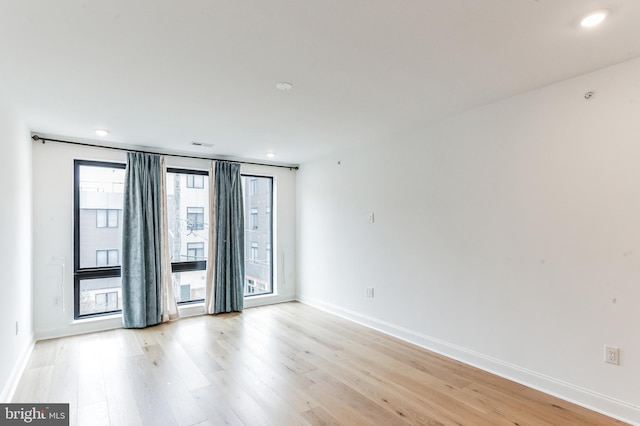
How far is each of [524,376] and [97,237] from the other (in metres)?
4.94

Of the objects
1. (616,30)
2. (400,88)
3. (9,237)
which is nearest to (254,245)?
(9,237)

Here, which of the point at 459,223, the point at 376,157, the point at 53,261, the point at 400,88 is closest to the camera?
the point at 400,88

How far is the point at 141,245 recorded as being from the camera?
14.4ft

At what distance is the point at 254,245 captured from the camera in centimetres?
573

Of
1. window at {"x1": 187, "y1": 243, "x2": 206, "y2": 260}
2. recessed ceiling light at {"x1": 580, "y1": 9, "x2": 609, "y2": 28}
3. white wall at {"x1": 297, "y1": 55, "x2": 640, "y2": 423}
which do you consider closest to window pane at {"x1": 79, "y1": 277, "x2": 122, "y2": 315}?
window at {"x1": 187, "y1": 243, "x2": 206, "y2": 260}

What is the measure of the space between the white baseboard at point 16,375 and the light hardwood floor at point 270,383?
2.5 inches

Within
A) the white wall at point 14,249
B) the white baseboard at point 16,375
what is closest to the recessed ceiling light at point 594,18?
the white wall at point 14,249

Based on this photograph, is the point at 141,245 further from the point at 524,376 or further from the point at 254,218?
the point at 524,376

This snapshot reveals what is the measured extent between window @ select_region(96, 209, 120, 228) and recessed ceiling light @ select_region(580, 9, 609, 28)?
16.6 feet

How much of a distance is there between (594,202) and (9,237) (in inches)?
176

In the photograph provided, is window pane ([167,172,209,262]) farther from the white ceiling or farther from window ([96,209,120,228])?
the white ceiling

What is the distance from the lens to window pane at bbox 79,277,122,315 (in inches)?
169

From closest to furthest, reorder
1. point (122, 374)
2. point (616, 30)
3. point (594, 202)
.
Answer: point (616, 30) < point (594, 202) < point (122, 374)

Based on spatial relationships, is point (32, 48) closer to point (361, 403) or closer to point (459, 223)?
point (361, 403)
